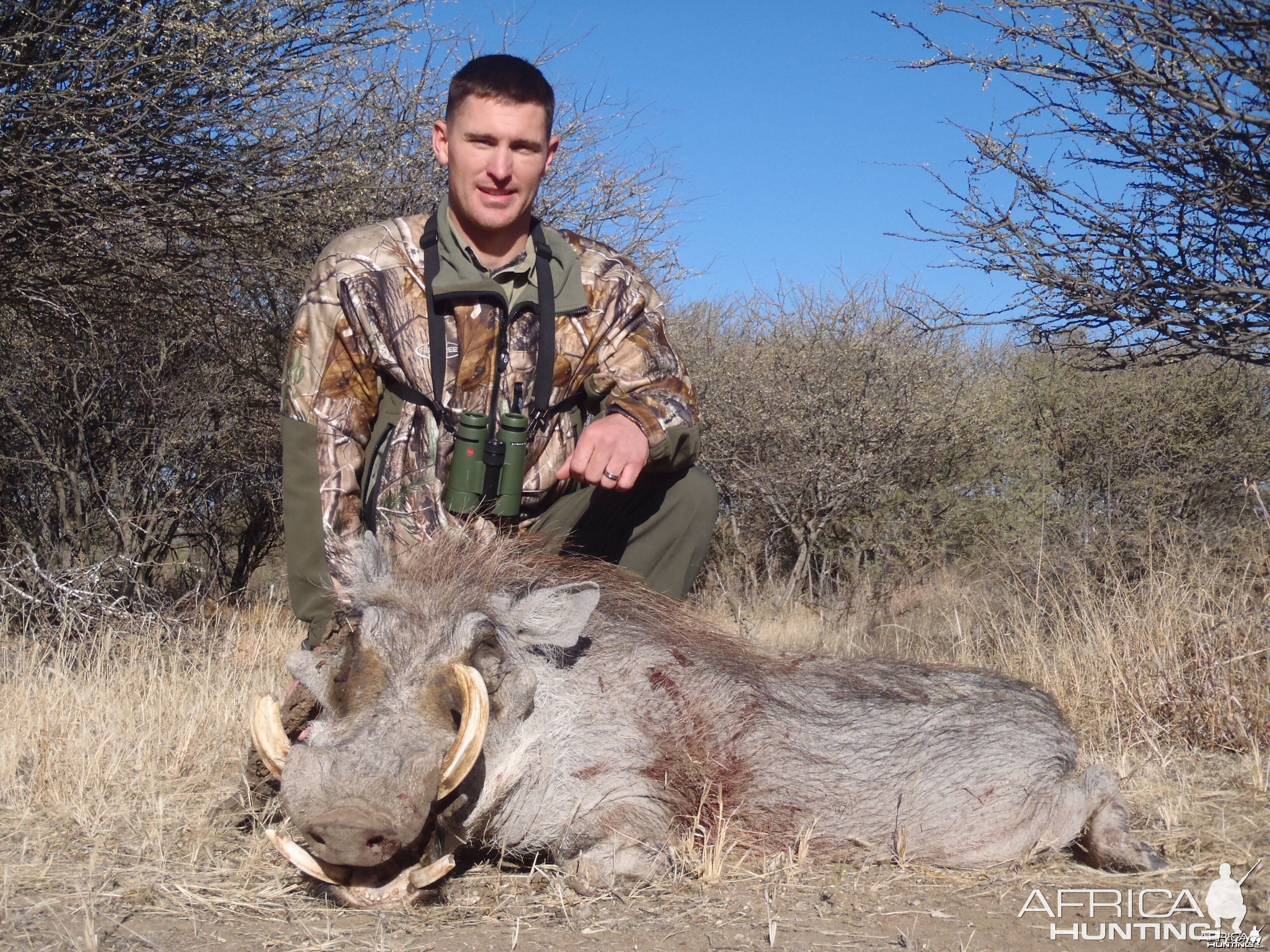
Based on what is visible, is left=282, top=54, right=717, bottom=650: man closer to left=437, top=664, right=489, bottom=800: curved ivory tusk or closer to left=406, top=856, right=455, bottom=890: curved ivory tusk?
left=437, top=664, right=489, bottom=800: curved ivory tusk

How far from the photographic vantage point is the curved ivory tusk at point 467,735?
2.43 metres

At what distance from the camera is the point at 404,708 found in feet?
8.33

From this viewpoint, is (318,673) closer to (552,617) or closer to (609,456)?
(552,617)

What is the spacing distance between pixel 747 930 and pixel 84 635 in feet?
14.0

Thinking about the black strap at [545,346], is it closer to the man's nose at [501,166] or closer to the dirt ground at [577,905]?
the man's nose at [501,166]

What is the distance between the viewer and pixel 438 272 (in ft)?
12.4

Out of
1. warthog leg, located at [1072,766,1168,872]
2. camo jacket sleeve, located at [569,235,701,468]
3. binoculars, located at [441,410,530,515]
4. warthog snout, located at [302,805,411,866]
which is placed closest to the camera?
warthog snout, located at [302,805,411,866]

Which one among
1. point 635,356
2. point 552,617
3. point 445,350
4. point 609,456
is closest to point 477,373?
point 445,350

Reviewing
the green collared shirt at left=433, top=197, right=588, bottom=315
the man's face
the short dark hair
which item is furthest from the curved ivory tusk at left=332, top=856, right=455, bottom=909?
the short dark hair

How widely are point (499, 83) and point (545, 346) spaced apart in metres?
0.91

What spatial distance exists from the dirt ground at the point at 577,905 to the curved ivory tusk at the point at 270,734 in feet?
1.13

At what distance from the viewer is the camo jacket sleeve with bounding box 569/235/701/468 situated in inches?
147

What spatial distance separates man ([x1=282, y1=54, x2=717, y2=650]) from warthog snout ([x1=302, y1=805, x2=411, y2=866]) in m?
1.34

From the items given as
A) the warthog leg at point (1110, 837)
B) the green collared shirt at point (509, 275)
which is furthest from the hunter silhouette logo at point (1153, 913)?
the green collared shirt at point (509, 275)
